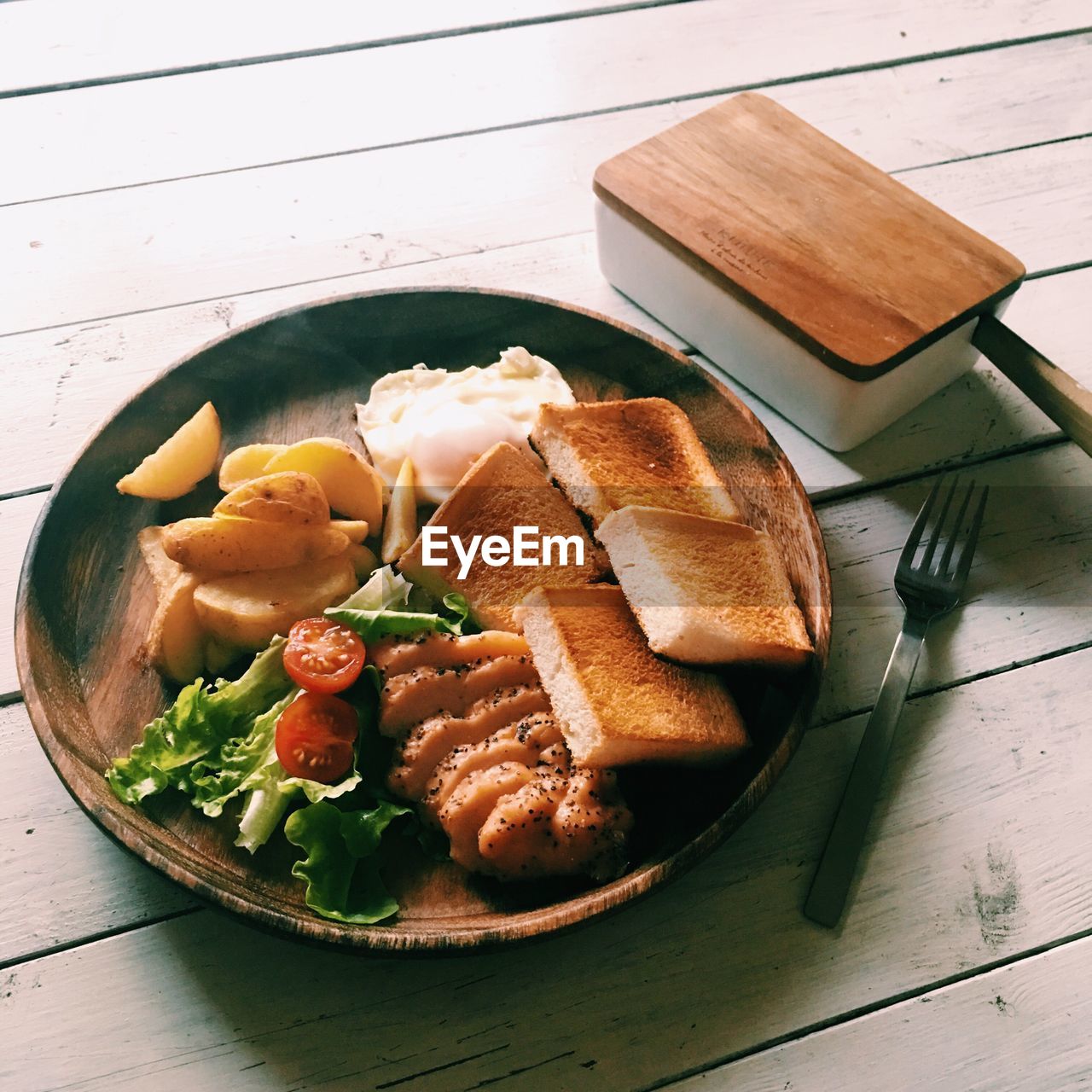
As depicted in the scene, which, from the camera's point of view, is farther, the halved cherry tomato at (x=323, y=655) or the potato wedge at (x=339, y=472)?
the potato wedge at (x=339, y=472)

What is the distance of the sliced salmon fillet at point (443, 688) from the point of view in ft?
6.12

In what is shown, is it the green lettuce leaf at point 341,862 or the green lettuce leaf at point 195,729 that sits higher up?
the green lettuce leaf at point 195,729

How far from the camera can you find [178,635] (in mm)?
1941

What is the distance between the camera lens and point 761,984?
173 cm

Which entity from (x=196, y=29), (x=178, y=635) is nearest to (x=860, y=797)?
(x=178, y=635)

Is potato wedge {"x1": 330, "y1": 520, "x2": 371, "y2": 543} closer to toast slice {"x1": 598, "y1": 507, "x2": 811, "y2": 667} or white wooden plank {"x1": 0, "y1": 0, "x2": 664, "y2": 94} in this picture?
toast slice {"x1": 598, "y1": 507, "x2": 811, "y2": 667}

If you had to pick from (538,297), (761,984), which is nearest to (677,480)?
(538,297)

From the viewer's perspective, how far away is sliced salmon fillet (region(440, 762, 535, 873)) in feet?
5.60

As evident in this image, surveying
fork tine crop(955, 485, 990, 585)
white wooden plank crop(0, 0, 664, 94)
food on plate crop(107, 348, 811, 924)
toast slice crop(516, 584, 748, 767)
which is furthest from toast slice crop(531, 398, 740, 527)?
white wooden plank crop(0, 0, 664, 94)

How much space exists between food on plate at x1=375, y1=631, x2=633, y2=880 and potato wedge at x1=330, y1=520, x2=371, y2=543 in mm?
263

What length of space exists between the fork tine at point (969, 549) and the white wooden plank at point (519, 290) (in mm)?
296

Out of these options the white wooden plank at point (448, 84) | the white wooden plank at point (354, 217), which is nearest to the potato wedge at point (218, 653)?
the white wooden plank at point (354, 217)

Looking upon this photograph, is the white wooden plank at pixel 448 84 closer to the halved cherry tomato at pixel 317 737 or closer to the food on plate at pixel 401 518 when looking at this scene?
the food on plate at pixel 401 518

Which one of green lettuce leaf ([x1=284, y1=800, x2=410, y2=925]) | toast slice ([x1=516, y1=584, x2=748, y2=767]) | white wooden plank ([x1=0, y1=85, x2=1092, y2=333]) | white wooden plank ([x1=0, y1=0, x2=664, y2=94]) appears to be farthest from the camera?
white wooden plank ([x1=0, y1=0, x2=664, y2=94])
